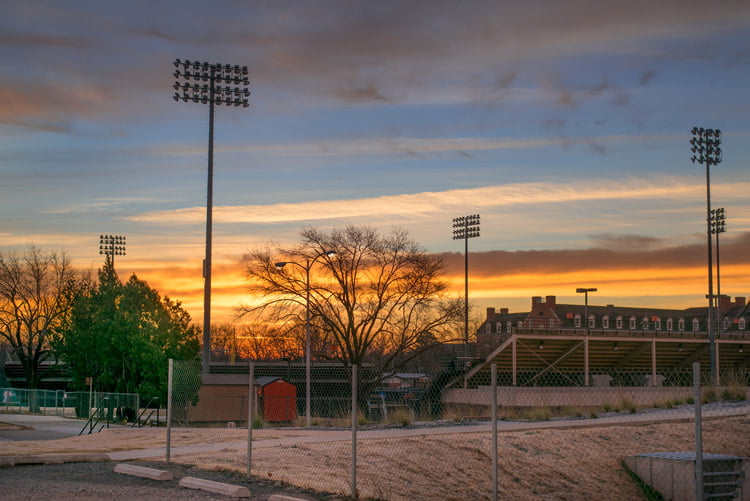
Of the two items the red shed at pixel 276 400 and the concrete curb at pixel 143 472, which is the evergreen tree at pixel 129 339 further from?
the concrete curb at pixel 143 472

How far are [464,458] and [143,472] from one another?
26.7 ft

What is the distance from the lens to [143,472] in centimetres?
1587

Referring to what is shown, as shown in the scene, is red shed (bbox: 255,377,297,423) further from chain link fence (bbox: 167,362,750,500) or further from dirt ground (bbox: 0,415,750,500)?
dirt ground (bbox: 0,415,750,500)

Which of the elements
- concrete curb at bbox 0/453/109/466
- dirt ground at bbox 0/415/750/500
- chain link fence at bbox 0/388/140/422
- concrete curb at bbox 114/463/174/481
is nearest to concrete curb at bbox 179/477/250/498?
concrete curb at bbox 114/463/174/481

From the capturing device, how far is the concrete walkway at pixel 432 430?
21.2 metres

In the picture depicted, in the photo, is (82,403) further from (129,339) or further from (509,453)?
(509,453)

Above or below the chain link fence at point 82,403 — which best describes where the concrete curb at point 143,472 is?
above

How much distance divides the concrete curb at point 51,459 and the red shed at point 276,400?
25117 mm

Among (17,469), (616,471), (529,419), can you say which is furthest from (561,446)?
(17,469)

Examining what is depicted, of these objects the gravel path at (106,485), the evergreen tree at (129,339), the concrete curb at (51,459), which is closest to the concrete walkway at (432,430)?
the concrete curb at (51,459)

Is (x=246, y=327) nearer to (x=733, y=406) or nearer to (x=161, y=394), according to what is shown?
(x=161, y=394)

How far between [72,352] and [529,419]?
1408 inches

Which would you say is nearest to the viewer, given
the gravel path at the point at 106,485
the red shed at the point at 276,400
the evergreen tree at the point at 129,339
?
the gravel path at the point at 106,485

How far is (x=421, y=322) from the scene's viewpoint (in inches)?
2031
